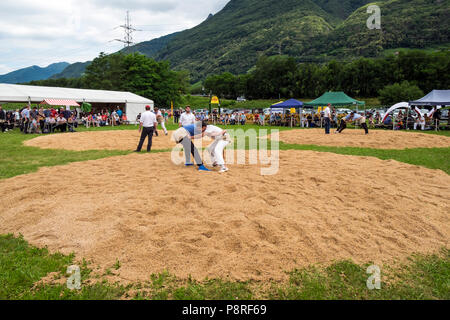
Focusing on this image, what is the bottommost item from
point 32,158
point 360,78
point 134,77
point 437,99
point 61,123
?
point 32,158

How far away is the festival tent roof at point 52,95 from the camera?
75.6ft

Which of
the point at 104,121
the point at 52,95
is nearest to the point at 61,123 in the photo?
the point at 52,95

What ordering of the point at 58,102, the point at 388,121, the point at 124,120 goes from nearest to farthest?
the point at 388,121 → the point at 58,102 → the point at 124,120

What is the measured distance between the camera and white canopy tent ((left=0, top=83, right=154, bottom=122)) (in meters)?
23.2

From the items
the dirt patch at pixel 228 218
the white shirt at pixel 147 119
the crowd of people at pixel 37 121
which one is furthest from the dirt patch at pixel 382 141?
the crowd of people at pixel 37 121

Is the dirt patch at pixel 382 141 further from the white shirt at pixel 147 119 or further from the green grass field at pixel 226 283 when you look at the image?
the green grass field at pixel 226 283

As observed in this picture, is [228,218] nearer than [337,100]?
Yes

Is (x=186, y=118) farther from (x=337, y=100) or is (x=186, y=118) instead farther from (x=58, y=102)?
(x=58, y=102)

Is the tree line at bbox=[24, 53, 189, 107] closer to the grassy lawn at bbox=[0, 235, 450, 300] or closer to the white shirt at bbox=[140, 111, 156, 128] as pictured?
the white shirt at bbox=[140, 111, 156, 128]

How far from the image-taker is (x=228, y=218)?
4500 mm

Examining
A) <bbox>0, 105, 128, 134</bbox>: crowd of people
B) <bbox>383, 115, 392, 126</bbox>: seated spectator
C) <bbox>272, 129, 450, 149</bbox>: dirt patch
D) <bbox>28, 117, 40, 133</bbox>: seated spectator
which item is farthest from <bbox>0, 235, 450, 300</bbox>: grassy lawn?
<bbox>383, 115, 392, 126</bbox>: seated spectator

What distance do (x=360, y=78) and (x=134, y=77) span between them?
57.2m

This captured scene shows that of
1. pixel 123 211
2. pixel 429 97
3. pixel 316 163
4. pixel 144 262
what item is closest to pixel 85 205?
pixel 123 211

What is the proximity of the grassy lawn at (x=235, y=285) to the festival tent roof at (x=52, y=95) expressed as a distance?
25.3 m
